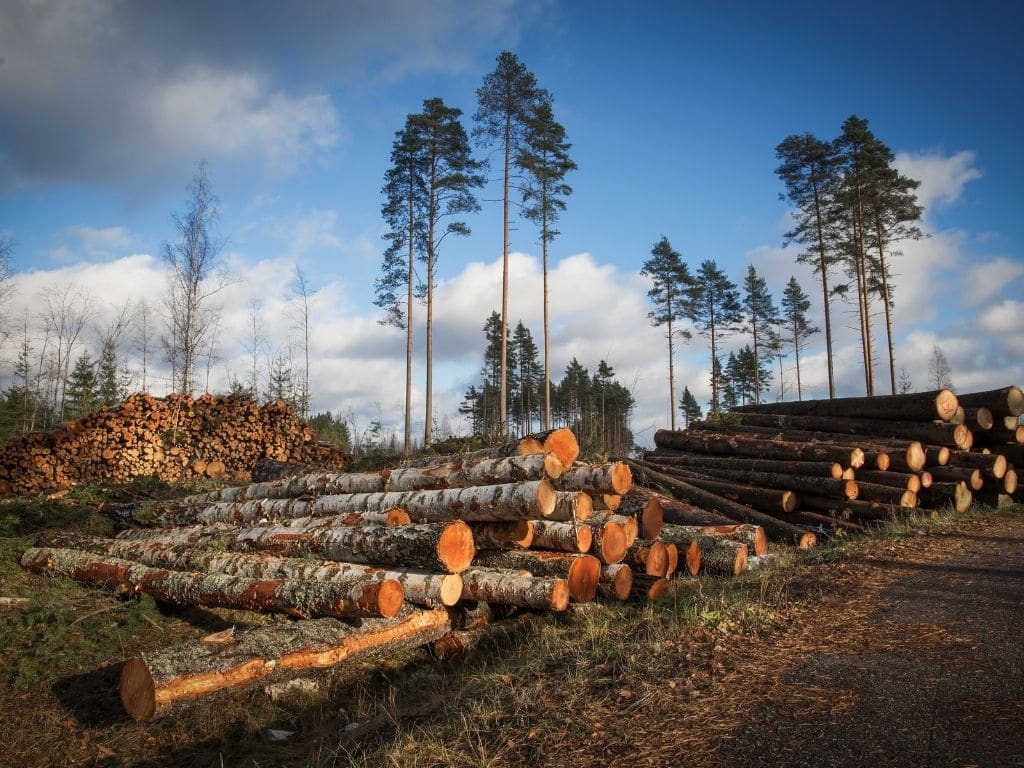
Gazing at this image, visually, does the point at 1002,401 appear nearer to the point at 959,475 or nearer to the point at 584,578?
the point at 959,475

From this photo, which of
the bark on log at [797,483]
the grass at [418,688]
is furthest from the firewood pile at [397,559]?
the bark on log at [797,483]

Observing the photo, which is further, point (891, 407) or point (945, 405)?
point (891, 407)

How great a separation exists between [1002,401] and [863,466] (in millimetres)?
3184

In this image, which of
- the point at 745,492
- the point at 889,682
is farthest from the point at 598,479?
the point at 745,492

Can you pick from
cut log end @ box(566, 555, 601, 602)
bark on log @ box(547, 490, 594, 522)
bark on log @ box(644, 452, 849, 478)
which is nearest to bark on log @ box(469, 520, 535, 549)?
bark on log @ box(547, 490, 594, 522)

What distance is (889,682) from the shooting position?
3.63 meters

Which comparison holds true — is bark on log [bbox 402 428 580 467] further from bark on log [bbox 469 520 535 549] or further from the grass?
the grass

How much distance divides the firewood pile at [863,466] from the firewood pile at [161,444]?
32.0ft

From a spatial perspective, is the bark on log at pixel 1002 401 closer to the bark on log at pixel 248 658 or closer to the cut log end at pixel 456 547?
the cut log end at pixel 456 547

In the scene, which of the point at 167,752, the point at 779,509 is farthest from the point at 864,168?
the point at 167,752

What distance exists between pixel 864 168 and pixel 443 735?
2916 centimetres

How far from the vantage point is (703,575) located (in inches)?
305

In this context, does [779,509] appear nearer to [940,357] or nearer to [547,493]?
[547,493]

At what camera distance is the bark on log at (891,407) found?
1157cm
